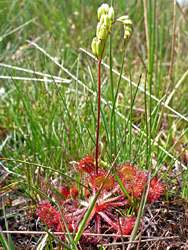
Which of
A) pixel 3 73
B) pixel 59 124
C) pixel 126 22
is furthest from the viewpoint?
pixel 3 73

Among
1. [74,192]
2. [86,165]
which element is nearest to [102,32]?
[86,165]

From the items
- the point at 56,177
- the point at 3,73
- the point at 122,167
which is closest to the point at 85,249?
the point at 122,167

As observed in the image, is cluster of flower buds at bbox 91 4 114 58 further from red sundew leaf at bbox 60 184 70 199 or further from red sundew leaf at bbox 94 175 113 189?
red sundew leaf at bbox 60 184 70 199

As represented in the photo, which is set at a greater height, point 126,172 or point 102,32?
point 102,32

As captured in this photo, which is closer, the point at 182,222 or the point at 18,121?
the point at 182,222

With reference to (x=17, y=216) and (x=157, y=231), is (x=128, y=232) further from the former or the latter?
(x=17, y=216)

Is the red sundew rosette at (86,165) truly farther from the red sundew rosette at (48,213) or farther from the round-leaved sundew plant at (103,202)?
the red sundew rosette at (48,213)

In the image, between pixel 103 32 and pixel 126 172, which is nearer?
pixel 103 32

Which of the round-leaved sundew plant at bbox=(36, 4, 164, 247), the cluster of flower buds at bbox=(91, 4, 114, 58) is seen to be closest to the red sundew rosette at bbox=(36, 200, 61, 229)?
the round-leaved sundew plant at bbox=(36, 4, 164, 247)

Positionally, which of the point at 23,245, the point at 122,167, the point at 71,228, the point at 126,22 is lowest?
the point at 23,245

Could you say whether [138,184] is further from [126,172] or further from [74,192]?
[74,192]

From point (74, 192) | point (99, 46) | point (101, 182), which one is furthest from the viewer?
point (74, 192)
